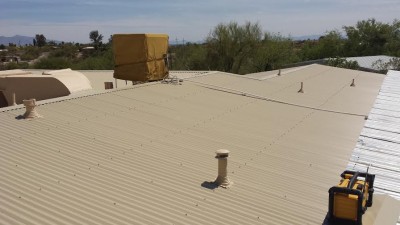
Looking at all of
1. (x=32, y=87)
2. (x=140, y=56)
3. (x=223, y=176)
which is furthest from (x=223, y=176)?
(x=32, y=87)

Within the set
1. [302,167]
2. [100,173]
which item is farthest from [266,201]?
[100,173]

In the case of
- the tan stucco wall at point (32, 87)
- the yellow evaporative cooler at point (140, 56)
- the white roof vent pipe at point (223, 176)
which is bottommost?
the white roof vent pipe at point (223, 176)

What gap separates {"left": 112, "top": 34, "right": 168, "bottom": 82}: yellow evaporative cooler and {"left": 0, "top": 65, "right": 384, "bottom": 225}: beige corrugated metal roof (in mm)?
878

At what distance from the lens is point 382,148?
10.3 meters

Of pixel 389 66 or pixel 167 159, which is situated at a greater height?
pixel 167 159

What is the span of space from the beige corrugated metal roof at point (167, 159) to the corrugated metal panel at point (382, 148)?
0.32 meters

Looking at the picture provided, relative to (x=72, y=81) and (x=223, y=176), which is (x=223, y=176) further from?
(x=72, y=81)

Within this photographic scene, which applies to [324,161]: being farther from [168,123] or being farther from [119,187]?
[119,187]

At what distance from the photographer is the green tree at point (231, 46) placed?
41.7 metres

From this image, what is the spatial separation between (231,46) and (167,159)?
35698 mm

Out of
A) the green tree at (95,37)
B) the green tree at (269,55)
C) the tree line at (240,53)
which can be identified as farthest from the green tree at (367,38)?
the green tree at (95,37)

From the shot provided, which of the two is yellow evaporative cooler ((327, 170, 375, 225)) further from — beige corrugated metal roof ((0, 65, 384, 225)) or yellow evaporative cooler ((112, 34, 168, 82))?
yellow evaporative cooler ((112, 34, 168, 82))

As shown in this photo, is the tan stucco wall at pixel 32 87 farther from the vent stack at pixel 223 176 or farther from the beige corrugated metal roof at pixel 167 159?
the vent stack at pixel 223 176

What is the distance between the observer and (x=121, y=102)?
35.7 feet
